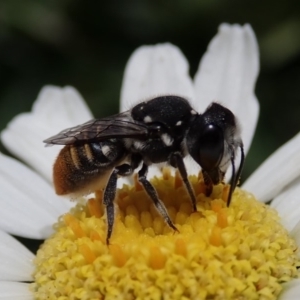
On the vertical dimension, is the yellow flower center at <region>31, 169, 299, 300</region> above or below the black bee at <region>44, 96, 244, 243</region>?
below

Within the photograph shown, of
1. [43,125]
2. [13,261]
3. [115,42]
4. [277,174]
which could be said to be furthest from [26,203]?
[115,42]

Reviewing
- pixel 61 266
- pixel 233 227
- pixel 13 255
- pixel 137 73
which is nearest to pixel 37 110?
pixel 137 73

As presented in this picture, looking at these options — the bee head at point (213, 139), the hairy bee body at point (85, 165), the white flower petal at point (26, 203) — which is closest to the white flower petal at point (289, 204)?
the bee head at point (213, 139)

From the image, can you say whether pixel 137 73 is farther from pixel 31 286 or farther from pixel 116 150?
pixel 31 286

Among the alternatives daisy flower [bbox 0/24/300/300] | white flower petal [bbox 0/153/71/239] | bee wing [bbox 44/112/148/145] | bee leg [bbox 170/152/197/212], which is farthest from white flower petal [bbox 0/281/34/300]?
bee leg [bbox 170/152/197/212]

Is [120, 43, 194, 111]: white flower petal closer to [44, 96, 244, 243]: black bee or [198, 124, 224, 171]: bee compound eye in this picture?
[44, 96, 244, 243]: black bee

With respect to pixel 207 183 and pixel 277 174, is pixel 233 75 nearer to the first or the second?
pixel 277 174

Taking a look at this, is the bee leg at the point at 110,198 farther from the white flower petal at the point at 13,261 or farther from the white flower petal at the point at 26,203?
the white flower petal at the point at 26,203
